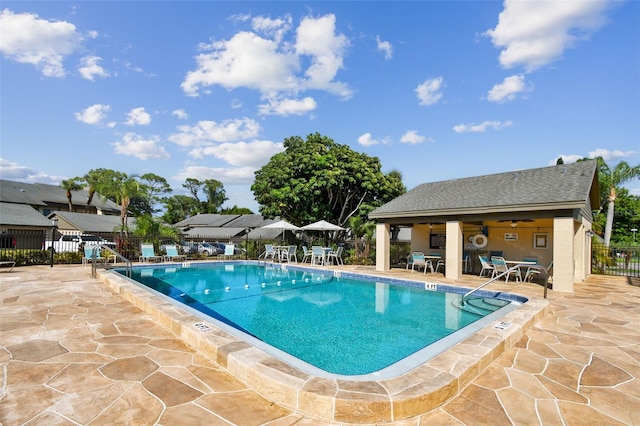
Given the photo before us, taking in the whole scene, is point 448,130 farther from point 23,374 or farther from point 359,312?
point 23,374

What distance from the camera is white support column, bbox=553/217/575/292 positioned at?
955 centimetres

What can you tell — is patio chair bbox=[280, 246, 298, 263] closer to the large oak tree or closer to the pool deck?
the large oak tree

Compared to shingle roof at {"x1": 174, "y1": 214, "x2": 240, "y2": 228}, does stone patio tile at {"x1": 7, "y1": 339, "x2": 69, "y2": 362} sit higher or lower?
lower

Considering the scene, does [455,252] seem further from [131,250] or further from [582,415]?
[131,250]

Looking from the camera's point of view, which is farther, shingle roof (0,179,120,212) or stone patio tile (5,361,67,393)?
shingle roof (0,179,120,212)

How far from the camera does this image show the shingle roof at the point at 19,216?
1156 inches

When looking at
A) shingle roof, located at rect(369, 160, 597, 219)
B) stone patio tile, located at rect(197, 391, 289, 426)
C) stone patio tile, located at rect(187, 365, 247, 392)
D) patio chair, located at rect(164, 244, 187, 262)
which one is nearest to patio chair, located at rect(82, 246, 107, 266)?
patio chair, located at rect(164, 244, 187, 262)

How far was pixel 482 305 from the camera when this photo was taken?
27.3 feet

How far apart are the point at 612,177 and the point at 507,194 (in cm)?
2229

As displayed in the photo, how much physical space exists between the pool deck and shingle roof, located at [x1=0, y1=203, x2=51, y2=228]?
32.6 m

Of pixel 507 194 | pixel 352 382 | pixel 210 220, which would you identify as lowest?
pixel 352 382

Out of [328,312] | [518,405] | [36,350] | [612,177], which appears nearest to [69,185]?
[328,312]

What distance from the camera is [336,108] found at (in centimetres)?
1983

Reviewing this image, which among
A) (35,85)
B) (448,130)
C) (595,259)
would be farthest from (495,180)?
(35,85)
